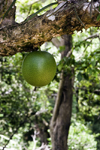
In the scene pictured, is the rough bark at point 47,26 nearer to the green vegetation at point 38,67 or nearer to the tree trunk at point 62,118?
the green vegetation at point 38,67

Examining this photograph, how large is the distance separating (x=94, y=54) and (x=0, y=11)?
82 cm

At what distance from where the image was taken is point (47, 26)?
0.76 m

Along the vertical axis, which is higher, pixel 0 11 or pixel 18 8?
pixel 18 8

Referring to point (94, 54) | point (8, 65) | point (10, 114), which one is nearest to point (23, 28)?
point (94, 54)

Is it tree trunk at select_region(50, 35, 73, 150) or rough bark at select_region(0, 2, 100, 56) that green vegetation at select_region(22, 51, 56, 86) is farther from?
tree trunk at select_region(50, 35, 73, 150)

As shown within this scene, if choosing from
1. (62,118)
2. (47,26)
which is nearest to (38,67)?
(47,26)

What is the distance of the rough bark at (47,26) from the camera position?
2.26 feet

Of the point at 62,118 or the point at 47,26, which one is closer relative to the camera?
the point at 47,26

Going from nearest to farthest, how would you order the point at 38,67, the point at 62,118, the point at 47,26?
the point at 47,26, the point at 38,67, the point at 62,118

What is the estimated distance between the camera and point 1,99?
2.57 metres

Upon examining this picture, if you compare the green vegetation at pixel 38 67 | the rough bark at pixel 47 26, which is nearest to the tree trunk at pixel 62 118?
the green vegetation at pixel 38 67

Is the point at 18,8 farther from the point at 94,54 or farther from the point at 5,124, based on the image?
the point at 5,124

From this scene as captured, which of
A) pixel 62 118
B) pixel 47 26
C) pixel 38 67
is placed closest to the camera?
pixel 47 26

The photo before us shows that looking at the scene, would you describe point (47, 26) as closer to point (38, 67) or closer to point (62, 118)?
point (38, 67)
